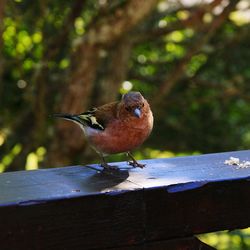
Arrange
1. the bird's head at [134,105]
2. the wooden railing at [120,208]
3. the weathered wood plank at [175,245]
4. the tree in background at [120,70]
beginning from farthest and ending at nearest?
the tree in background at [120,70], the bird's head at [134,105], the weathered wood plank at [175,245], the wooden railing at [120,208]

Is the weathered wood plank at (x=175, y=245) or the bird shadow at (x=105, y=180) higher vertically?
the bird shadow at (x=105, y=180)

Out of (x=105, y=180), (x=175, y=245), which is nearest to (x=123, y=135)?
(x=105, y=180)

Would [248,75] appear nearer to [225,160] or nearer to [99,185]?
[225,160]

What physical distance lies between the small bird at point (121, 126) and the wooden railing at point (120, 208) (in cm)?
116

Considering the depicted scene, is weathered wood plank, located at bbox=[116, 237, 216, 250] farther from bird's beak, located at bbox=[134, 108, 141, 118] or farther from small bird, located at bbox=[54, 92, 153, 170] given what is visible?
bird's beak, located at bbox=[134, 108, 141, 118]

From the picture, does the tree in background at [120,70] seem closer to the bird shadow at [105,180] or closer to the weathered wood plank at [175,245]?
the bird shadow at [105,180]

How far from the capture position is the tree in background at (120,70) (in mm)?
5438

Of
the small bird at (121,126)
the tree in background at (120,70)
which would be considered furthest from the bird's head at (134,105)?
the tree in background at (120,70)

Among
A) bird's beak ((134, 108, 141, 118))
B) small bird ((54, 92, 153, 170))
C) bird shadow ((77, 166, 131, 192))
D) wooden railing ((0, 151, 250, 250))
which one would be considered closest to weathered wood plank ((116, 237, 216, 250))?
wooden railing ((0, 151, 250, 250))

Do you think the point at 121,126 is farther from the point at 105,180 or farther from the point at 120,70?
the point at 120,70

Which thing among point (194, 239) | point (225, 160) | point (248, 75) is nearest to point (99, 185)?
point (194, 239)

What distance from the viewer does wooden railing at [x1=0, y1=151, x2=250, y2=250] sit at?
1.40 m

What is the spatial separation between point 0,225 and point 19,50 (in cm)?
509

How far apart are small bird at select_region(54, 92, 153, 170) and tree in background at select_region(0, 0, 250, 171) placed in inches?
80.5
